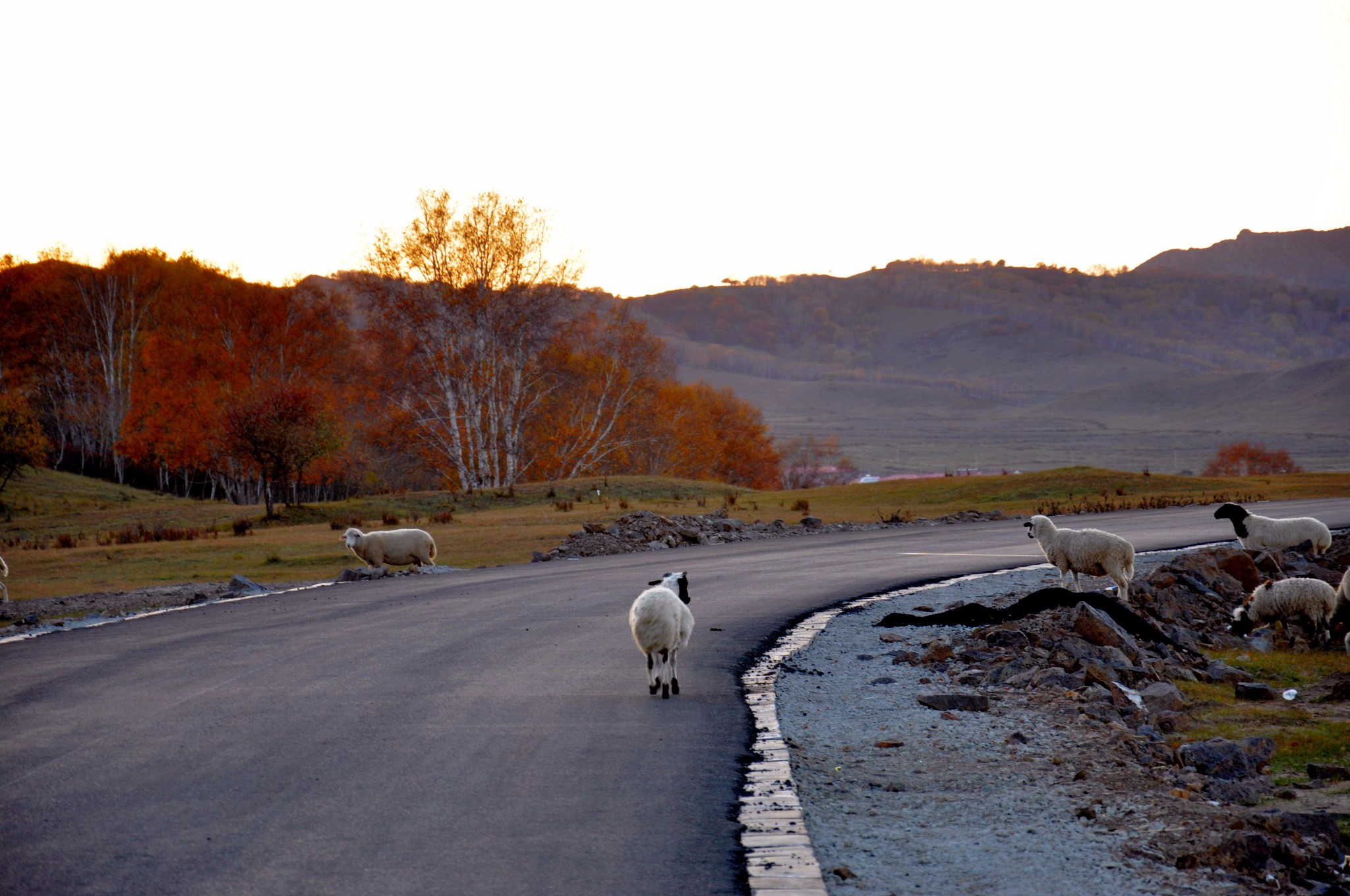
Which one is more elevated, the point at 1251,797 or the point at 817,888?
the point at 817,888

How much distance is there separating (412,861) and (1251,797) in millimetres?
5607

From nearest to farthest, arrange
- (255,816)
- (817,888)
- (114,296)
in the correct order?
(817,888) → (255,816) → (114,296)

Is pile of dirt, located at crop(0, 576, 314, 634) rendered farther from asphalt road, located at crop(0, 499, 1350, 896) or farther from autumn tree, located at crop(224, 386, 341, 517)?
autumn tree, located at crop(224, 386, 341, 517)

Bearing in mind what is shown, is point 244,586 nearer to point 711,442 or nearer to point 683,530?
point 683,530

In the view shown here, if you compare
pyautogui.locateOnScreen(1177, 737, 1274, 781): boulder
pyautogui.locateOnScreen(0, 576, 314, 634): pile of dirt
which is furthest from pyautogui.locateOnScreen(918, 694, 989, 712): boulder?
pyautogui.locateOnScreen(0, 576, 314, 634): pile of dirt

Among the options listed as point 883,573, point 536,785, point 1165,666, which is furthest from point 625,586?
point 536,785

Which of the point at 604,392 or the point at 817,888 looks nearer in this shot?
the point at 817,888

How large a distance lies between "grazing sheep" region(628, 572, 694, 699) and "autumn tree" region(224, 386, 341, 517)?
38.5 m

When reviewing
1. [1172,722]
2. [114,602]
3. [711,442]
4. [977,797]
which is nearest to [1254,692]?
[1172,722]

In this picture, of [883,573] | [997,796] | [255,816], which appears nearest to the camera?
[255,816]

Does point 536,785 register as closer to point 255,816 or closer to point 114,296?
point 255,816

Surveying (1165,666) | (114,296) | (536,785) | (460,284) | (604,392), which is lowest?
(1165,666)

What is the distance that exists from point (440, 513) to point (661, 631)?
116 feet

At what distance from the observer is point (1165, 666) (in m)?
13.3
